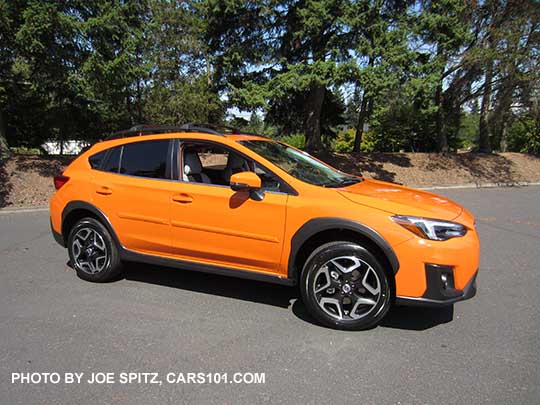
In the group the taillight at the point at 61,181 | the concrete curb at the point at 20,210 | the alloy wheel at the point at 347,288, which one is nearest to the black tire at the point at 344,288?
the alloy wheel at the point at 347,288

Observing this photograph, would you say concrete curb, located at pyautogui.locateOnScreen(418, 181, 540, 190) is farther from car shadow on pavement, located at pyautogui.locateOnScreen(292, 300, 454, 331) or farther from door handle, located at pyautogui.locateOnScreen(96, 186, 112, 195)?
door handle, located at pyautogui.locateOnScreen(96, 186, 112, 195)

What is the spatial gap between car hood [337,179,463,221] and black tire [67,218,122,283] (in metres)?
2.57

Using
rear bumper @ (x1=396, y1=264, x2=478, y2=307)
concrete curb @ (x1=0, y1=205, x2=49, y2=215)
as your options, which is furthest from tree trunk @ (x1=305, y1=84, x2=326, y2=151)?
rear bumper @ (x1=396, y1=264, x2=478, y2=307)

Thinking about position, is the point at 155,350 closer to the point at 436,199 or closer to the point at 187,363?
the point at 187,363

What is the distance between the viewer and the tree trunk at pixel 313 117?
46.2 feet

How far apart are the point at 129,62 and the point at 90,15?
156 cm

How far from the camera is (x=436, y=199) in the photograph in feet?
11.5

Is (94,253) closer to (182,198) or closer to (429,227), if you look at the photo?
(182,198)

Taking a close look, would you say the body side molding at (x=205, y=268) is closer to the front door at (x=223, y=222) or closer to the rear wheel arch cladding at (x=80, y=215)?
the front door at (x=223, y=222)

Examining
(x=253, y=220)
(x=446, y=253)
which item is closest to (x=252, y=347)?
(x=253, y=220)

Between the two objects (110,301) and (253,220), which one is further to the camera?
(110,301)

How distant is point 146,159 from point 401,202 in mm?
2597

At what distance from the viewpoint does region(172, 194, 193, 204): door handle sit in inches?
141

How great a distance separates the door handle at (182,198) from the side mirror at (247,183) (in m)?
0.54
